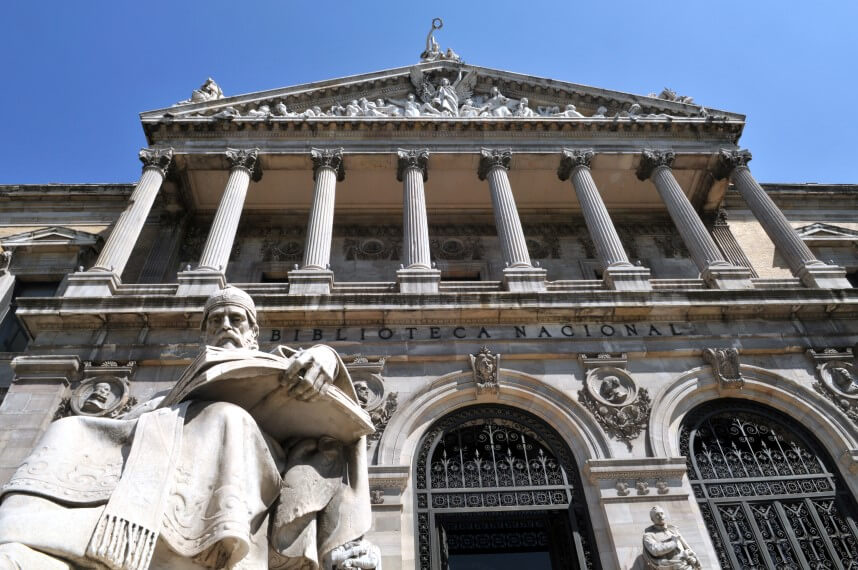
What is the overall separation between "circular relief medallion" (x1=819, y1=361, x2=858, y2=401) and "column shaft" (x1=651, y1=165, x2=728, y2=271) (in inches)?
115

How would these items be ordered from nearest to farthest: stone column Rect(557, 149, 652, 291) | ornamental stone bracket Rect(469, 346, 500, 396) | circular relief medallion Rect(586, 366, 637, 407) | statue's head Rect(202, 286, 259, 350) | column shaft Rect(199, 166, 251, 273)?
statue's head Rect(202, 286, 259, 350) → circular relief medallion Rect(586, 366, 637, 407) → ornamental stone bracket Rect(469, 346, 500, 396) → stone column Rect(557, 149, 652, 291) → column shaft Rect(199, 166, 251, 273)

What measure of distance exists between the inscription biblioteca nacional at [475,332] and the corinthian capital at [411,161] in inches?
232

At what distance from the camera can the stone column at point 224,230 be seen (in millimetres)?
12602

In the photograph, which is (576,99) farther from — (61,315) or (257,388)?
(257,388)

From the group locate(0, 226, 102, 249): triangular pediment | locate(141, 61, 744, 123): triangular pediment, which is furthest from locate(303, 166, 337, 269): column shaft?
locate(0, 226, 102, 249): triangular pediment

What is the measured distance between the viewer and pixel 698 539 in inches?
348

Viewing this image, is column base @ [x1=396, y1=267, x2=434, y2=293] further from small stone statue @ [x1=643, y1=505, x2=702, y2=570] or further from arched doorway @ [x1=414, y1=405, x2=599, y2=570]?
small stone statue @ [x1=643, y1=505, x2=702, y2=570]

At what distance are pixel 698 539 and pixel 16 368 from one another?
11.6m

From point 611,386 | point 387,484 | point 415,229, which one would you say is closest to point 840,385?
point 611,386

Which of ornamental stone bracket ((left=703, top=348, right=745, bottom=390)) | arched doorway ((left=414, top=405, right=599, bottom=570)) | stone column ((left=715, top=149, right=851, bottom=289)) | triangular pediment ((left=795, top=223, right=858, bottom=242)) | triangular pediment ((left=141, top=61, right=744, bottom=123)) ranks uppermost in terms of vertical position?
triangular pediment ((left=141, top=61, right=744, bottom=123))

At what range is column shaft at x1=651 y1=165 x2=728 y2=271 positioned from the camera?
45.4 feet

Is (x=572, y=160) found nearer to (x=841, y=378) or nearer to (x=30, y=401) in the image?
(x=841, y=378)

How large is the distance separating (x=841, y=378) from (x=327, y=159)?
12.5 m

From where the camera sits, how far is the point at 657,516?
28.4ft
